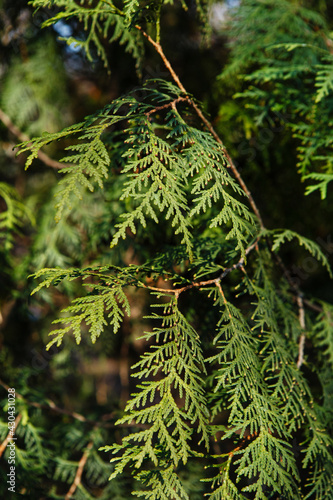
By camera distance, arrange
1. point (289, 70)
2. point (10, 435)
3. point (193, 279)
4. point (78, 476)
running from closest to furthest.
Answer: point (193, 279), point (289, 70), point (10, 435), point (78, 476)

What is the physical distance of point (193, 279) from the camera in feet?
4.20

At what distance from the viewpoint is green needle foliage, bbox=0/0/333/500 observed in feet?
3.58

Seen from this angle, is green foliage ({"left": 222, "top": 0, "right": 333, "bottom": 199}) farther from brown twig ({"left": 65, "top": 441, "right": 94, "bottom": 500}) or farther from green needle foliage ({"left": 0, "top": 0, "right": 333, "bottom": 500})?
brown twig ({"left": 65, "top": 441, "right": 94, "bottom": 500})

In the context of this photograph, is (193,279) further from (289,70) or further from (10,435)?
(10,435)

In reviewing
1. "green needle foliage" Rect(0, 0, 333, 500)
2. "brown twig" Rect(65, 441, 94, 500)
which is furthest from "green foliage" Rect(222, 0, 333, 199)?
"brown twig" Rect(65, 441, 94, 500)

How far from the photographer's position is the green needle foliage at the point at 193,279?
1090 mm

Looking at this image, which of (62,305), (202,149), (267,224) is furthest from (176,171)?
(62,305)

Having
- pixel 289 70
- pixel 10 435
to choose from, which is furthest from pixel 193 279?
pixel 10 435

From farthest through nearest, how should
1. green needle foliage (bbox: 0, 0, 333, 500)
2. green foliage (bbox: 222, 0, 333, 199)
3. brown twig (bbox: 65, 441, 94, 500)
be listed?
1. brown twig (bbox: 65, 441, 94, 500)
2. green foliage (bbox: 222, 0, 333, 199)
3. green needle foliage (bbox: 0, 0, 333, 500)

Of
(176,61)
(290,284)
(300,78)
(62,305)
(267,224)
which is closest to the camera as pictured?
(290,284)

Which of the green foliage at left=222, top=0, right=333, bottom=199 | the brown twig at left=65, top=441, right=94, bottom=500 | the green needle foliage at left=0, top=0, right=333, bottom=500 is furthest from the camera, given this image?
the brown twig at left=65, top=441, right=94, bottom=500

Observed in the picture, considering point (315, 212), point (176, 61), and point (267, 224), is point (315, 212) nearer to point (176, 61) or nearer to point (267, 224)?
point (267, 224)

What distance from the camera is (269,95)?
1843mm

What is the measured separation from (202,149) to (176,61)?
1.97 m
